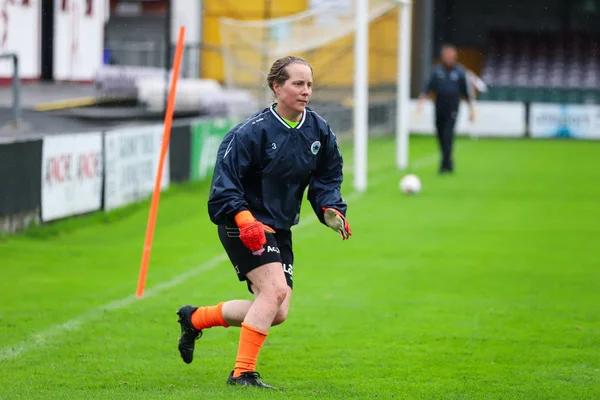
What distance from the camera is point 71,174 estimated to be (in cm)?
1375

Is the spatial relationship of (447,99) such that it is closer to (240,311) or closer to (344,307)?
(344,307)

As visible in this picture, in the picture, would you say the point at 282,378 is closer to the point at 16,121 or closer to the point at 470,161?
the point at 16,121

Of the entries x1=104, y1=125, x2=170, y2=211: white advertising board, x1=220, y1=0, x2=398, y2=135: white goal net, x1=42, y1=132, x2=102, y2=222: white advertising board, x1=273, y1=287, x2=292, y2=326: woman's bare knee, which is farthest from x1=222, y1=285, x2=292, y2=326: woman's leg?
x1=220, y1=0, x2=398, y2=135: white goal net

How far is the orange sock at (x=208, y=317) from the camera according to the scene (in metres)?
6.30

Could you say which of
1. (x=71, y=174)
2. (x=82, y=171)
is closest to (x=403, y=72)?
(x=82, y=171)

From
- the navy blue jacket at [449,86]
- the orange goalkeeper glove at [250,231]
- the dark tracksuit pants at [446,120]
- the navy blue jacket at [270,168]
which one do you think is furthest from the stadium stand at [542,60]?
the orange goalkeeper glove at [250,231]

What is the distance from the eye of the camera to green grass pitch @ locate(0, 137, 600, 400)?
6.33 meters

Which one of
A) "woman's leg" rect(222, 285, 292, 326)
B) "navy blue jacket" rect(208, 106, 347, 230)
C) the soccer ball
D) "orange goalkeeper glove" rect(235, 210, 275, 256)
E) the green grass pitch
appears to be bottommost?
the green grass pitch

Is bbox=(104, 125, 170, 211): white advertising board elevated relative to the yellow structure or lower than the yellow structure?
lower

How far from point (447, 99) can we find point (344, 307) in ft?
43.9

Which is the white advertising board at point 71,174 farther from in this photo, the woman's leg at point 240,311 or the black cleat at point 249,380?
the black cleat at point 249,380

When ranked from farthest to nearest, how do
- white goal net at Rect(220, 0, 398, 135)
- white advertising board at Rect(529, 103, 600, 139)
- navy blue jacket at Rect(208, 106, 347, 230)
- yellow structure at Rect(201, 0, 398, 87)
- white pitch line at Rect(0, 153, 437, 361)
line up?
white advertising board at Rect(529, 103, 600, 139) → yellow structure at Rect(201, 0, 398, 87) → white goal net at Rect(220, 0, 398, 135) → white pitch line at Rect(0, 153, 437, 361) → navy blue jacket at Rect(208, 106, 347, 230)

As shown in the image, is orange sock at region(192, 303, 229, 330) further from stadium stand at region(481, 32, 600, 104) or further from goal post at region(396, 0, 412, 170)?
stadium stand at region(481, 32, 600, 104)

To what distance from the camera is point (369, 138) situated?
1219 inches
